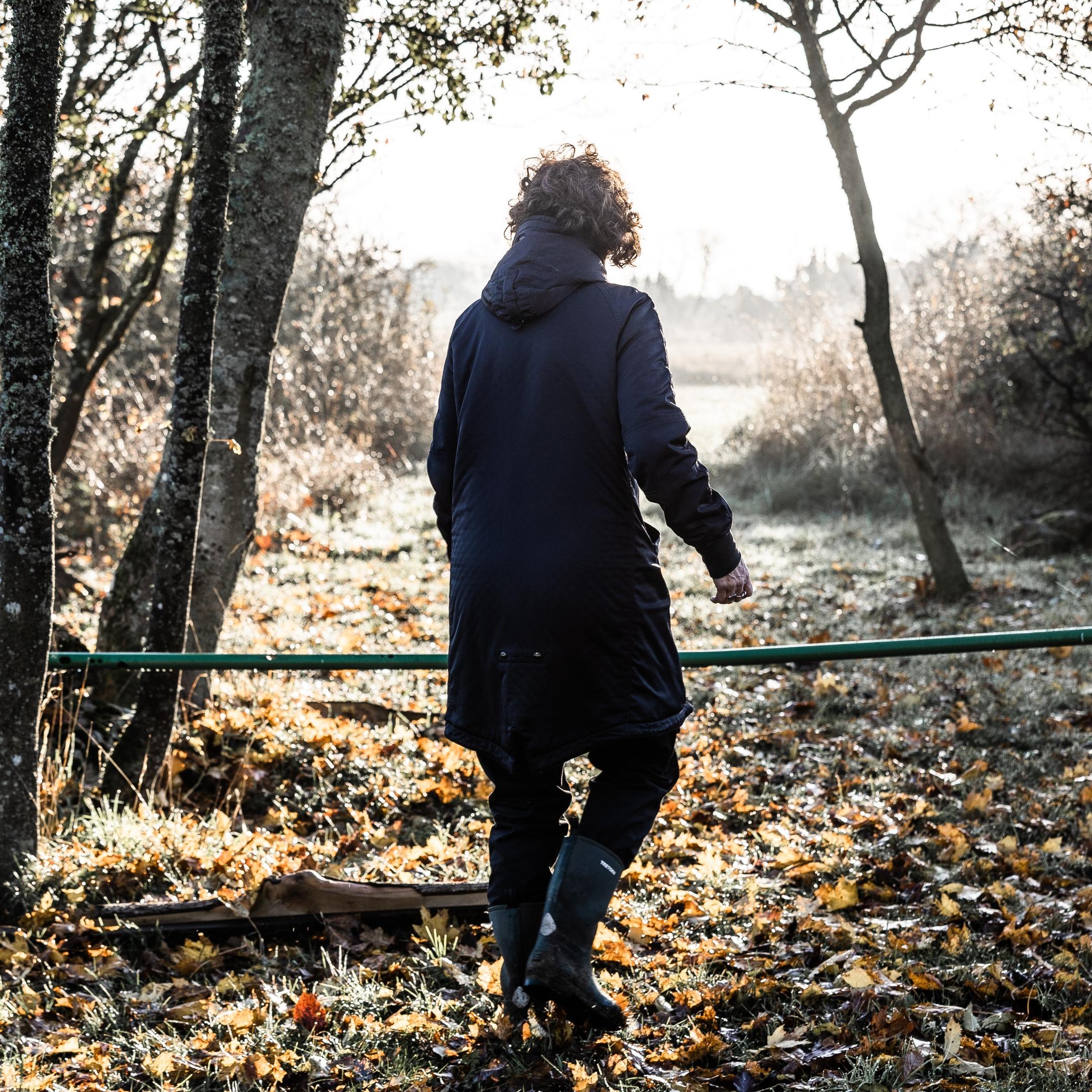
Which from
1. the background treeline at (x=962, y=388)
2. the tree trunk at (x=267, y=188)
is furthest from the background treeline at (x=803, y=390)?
the tree trunk at (x=267, y=188)

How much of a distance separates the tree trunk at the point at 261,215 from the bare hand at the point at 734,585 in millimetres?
2723

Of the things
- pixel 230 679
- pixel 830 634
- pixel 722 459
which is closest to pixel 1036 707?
pixel 830 634

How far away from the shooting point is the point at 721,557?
235 centimetres

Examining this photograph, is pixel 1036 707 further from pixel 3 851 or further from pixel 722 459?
pixel 722 459

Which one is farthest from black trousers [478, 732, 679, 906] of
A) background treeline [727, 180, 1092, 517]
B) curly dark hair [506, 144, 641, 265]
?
background treeline [727, 180, 1092, 517]

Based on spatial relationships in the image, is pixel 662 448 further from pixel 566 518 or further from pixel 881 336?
pixel 881 336

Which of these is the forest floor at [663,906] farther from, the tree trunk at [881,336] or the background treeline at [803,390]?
the background treeline at [803,390]

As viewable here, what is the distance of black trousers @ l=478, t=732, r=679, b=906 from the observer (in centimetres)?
240

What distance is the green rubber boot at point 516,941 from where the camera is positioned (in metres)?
2.39

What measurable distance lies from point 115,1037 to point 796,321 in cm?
1412

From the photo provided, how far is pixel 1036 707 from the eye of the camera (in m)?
5.75

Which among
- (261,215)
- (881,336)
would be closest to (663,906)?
(261,215)

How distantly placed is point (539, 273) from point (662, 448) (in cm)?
51

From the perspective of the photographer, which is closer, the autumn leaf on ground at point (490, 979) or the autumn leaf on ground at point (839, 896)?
the autumn leaf on ground at point (490, 979)
